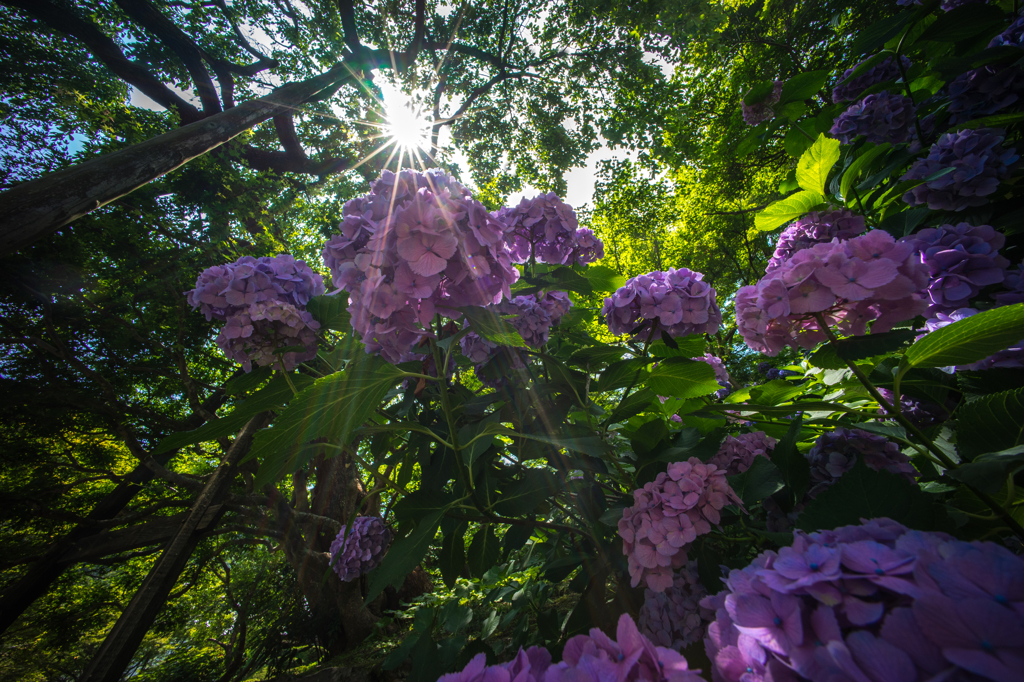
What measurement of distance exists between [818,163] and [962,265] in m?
0.57

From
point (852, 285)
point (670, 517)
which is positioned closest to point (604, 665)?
point (670, 517)

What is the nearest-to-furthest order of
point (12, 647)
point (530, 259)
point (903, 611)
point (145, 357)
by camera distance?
point (903, 611) → point (530, 259) → point (145, 357) → point (12, 647)

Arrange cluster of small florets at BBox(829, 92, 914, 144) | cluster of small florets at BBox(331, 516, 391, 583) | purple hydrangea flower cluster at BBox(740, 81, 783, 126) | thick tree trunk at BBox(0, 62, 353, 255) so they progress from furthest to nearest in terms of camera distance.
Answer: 1. purple hydrangea flower cluster at BBox(740, 81, 783, 126)
2. cluster of small florets at BBox(331, 516, 391, 583)
3. cluster of small florets at BBox(829, 92, 914, 144)
4. thick tree trunk at BBox(0, 62, 353, 255)

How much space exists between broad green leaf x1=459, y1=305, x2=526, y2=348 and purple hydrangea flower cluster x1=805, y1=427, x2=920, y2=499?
3.08 ft

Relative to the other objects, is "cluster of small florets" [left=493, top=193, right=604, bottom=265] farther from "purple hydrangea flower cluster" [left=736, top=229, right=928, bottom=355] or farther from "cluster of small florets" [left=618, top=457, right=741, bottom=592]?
"cluster of small florets" [left=618, top=457, right=741, bottom=592]

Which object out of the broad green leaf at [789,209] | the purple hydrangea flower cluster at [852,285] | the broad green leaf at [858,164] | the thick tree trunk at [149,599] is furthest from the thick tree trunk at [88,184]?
the broad green leaf at [858,164]

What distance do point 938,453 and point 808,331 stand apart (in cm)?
34

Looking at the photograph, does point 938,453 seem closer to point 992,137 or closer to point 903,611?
point 903,611

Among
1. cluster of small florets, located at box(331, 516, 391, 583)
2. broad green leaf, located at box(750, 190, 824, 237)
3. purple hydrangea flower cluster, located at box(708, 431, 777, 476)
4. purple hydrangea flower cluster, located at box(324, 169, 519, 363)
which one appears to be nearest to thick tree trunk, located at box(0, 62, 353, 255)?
purple hydrangea flower cluster, located at box(324, 169, 519, 363)

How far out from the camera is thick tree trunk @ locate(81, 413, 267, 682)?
1.19 meters

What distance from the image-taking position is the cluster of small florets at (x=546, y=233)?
56.1 inches

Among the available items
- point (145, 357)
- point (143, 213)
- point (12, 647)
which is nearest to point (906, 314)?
point (143, 213)

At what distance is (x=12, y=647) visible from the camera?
7.58 metres

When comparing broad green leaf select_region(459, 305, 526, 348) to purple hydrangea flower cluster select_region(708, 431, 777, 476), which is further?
purple hydrangea flower cluster select_region(708, 431, 777, 476)
